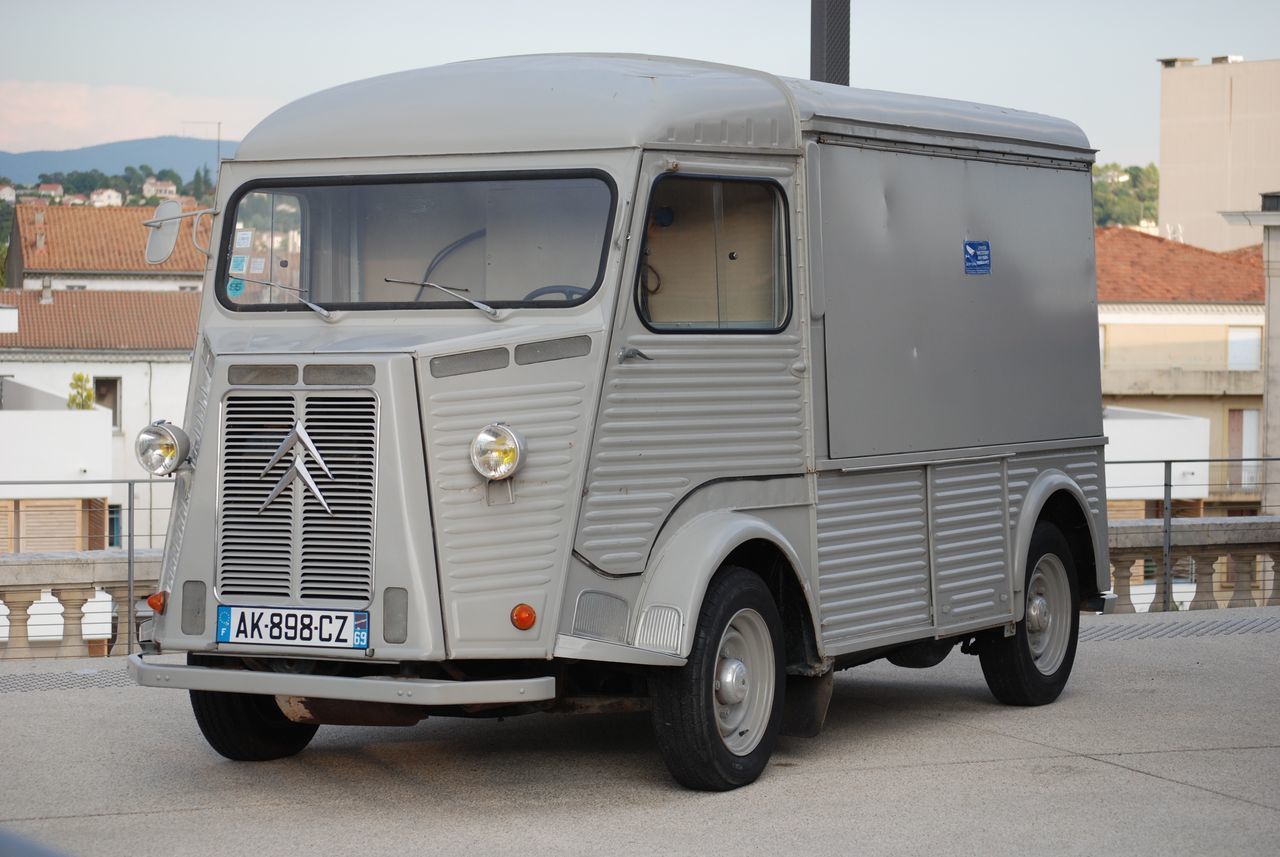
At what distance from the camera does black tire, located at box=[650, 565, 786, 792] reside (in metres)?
7.32

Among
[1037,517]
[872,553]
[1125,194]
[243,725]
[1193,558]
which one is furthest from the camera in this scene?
[1125,194]

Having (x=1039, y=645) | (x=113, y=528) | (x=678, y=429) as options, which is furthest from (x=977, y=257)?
(x=113, y=528)

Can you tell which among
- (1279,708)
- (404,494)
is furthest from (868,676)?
(404,494)

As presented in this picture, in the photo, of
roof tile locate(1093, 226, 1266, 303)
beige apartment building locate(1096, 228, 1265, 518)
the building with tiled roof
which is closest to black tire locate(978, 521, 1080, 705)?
beige apartment building locate(1096, 228, 1265, 518)

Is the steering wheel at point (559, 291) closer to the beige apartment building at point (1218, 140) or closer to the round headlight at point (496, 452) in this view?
the round headlight at point (496, 452)

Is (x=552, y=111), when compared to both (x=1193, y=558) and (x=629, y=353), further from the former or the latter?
(x=1193, y=558)

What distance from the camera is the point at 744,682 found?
7.69 m

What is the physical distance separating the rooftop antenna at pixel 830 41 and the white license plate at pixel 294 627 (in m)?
5.38

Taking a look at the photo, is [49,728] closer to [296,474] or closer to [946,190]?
[296,474]

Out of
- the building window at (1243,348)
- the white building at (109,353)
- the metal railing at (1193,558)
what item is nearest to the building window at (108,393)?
the white building at (109,353)

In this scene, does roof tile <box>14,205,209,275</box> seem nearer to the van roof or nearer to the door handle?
the van roof

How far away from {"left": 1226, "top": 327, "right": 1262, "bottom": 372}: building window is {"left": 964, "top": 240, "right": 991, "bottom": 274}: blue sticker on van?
5743 cm

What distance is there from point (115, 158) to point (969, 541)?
144652 mm

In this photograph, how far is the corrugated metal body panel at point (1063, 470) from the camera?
9688 millimetres
